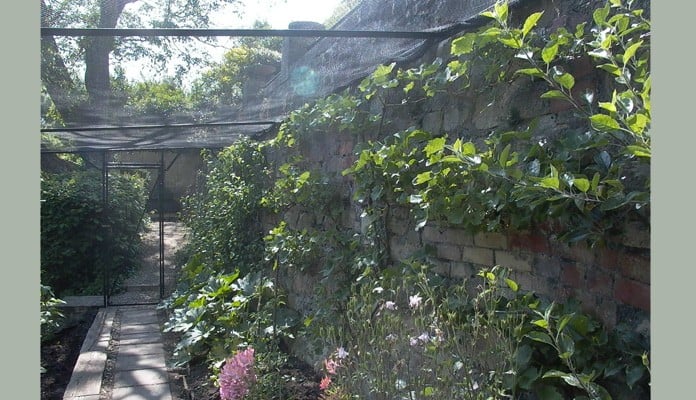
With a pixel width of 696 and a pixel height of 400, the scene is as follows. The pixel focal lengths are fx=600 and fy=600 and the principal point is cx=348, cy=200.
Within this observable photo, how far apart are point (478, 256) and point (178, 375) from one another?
2775mm

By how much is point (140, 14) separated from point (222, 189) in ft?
15.0

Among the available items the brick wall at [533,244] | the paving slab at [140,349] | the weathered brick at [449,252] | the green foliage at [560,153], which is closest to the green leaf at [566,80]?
the green foliage at [560,153]

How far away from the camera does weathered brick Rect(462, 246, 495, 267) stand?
2.36 meters

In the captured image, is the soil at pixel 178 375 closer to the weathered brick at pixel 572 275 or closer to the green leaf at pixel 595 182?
the weathered brick at pixel 572 275

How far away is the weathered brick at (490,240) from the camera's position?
7.47 ft

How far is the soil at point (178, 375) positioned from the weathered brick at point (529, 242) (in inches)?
67.0

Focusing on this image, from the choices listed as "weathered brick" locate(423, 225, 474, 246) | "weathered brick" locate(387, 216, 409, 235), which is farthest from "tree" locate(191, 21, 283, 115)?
"weathered brick" locate(423, 225, 474, 246)

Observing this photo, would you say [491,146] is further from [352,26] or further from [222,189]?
[222,189]

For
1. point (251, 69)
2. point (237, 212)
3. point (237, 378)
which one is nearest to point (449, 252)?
point (237, 378)

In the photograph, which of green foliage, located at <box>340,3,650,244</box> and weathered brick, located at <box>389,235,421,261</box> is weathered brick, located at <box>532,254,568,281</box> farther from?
weathered brick, located at <box>389,235,421,261</box>

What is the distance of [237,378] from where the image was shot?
301 cm

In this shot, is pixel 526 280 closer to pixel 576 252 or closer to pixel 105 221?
pixel 576 252

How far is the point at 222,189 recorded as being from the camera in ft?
19.8

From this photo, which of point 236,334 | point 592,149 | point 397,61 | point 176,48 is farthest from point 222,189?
point 592,149
